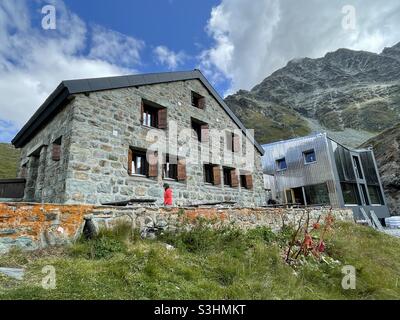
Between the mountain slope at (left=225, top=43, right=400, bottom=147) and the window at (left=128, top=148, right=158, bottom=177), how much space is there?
2660 inches

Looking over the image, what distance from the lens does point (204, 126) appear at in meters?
14.9

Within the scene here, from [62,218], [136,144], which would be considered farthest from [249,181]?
[62,218]

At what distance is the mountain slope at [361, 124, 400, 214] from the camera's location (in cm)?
3038

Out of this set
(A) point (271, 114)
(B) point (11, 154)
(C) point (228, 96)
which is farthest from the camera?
(C) point (228, 96)

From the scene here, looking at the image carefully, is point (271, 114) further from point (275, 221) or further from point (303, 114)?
point (275, 221)

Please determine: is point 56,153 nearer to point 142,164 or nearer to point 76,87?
point 76,87

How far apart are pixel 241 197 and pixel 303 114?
108754 mm

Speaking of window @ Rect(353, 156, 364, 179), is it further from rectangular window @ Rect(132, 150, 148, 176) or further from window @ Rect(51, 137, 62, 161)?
window @ Rect(51, 137, 62, 161)

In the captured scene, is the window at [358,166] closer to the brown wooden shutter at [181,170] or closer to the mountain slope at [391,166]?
the mountain slope at [391,166]

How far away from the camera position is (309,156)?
23.2m

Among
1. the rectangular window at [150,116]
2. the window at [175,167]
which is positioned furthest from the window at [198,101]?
the window at [175,167]

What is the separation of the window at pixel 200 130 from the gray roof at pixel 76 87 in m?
2.47

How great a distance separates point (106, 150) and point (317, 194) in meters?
18.5

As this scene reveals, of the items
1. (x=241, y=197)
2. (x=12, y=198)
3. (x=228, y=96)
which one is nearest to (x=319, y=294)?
(x=241, y=197)
